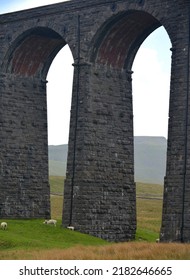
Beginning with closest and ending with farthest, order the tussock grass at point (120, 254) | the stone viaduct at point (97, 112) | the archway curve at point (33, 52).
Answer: the tussock grass at point (120, 254), the stone viaduct at point (97, 112), the archway curve at point (33, 52)

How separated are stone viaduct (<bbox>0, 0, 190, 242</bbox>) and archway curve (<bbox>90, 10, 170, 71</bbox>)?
6cm

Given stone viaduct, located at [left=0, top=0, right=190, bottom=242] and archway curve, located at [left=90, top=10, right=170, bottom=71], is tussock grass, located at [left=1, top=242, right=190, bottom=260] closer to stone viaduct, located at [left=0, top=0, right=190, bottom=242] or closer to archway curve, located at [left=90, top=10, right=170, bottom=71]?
stone viaduct, located at [left=0, top=0, right=190, bottom=242]

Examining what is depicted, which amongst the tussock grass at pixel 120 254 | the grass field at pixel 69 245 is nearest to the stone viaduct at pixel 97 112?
the grass field at pixel 69 245

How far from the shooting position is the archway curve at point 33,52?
49688mm

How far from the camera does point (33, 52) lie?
51062mm

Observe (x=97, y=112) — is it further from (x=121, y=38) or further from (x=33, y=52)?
(x=33, y=52)

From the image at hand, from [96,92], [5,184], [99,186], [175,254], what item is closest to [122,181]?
[99,186]

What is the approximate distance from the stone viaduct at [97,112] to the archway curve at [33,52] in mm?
71

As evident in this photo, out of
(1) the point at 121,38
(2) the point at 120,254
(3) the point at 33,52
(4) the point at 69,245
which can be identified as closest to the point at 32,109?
(3) the point at 33,52

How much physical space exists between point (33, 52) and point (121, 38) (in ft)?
26.7

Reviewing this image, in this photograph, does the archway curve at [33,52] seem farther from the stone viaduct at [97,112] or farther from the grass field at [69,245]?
the grass field at [69,245]

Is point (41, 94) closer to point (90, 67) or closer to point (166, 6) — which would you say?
point (90, 67)

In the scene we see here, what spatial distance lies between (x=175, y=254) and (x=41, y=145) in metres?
23.4

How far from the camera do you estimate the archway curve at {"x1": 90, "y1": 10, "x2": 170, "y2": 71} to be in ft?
144
